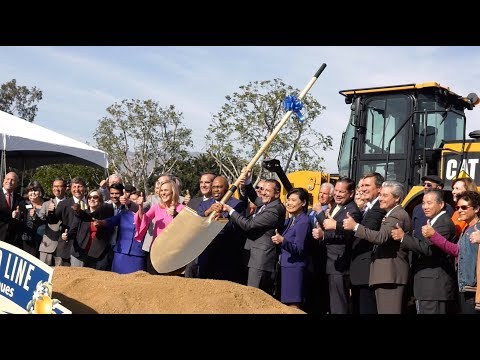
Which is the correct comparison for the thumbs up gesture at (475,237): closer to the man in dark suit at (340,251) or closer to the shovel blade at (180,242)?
the man in dark suit at (340,251)

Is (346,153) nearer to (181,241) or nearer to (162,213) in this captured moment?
(162,213)

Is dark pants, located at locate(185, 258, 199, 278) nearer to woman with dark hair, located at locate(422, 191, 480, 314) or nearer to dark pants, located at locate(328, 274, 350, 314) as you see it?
dark pants, located at locate(328, 274, 350, 314)

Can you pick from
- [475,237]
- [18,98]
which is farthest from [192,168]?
[475,237]

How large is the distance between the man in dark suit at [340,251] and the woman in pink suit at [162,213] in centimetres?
160

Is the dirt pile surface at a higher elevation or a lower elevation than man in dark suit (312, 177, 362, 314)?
lower

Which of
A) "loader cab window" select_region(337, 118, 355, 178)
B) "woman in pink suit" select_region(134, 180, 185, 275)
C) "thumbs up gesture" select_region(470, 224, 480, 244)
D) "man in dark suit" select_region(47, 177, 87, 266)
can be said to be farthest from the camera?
"loader cab window" select_region(337, 118, 355, 178)

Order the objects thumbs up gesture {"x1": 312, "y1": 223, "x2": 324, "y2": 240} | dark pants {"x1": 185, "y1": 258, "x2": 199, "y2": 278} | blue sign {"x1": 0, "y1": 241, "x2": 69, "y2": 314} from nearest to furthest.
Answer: blue sign {"x1": 0, "y1": 241, "x2": 69, "y2": 314} < thumbs up gesture {"x1": 312, "y1": 223, "x2": 324, "y2": 240} < dark pants {"x1": 185, "y1": 258, "x2": 199, "y2": 278}

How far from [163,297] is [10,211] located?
149 inches

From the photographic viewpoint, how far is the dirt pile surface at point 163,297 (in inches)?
211

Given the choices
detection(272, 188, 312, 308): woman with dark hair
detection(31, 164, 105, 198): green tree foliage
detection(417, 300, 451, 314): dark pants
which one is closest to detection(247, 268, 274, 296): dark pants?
detection(272, 188, 312, 308): woman with dark hair

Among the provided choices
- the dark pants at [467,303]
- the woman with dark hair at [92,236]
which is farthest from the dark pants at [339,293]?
the woman with dark hair at [92,236]

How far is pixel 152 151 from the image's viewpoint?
45.9 m

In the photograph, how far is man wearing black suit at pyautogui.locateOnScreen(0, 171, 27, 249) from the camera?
8.48 metres

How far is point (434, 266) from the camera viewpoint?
228 inches
